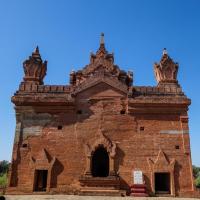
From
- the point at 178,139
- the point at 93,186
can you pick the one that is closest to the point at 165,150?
the point at 178,139

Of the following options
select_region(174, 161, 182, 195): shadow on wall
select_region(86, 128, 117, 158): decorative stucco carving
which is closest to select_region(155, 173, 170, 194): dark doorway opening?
select_region(174, 161, 182, 195): shadow on wall

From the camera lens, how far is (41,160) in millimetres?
17250

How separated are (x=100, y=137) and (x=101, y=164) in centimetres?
213

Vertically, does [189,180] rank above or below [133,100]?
below

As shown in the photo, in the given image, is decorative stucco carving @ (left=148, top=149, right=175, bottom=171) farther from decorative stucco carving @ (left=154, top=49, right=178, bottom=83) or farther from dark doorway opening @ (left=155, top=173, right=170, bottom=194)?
decorative stucco carving @ (left=154, top=49, right=178, bottom=83)

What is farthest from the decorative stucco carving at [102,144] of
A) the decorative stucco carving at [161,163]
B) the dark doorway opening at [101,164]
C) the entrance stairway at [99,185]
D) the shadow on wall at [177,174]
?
Result: the shadow on wall at [177,174]

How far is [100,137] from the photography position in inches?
698

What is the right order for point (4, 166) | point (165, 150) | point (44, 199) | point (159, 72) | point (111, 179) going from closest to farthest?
point (44, 199) → point (111, 179) → point (165, 150) → point (159, 72) → point (4, 166)

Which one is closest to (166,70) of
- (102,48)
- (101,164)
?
(102,48)

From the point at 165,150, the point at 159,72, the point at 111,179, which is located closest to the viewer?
the point at 111,179

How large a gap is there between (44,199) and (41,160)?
380cm

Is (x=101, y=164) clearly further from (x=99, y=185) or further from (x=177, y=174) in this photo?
(x=177, y=174)

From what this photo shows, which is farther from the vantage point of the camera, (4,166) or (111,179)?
(4,166)

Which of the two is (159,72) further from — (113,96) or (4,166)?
(4,166)
